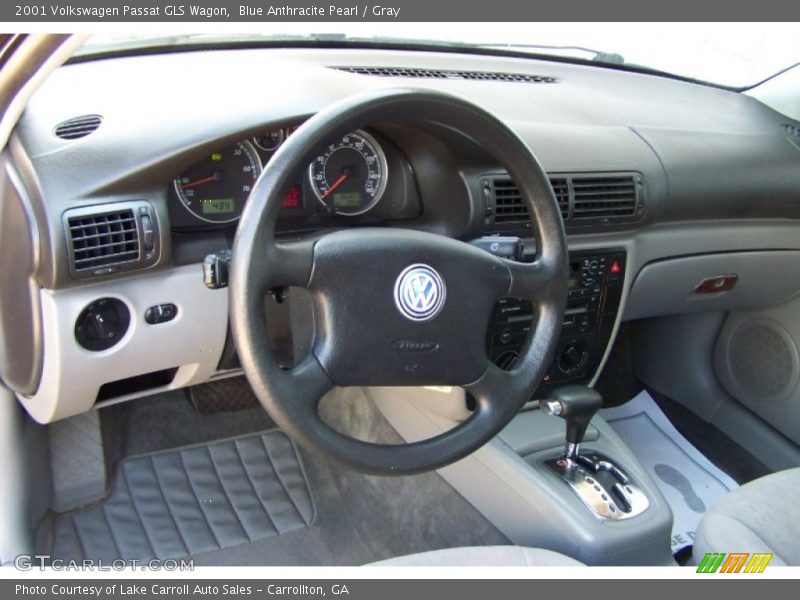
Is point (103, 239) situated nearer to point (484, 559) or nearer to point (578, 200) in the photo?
point (484, 559)

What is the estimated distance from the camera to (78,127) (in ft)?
4.40

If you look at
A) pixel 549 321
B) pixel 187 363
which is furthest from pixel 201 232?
pixel 549 321

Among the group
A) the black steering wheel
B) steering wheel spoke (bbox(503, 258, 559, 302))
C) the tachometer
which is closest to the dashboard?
the tachometer

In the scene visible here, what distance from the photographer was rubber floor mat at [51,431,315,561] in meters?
1.91

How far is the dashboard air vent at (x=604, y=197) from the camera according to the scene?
1758 millimetres

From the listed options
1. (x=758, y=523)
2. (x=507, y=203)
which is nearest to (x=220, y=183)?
(x=507, y=203)

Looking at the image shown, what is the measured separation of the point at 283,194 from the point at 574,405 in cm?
86

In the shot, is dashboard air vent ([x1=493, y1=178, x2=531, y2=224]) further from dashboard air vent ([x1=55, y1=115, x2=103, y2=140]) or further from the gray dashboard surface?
dashboard air vent ([x1=55, y1=115, x2=103, y2=140])

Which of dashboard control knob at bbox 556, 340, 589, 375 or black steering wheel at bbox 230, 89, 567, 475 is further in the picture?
dashboard control knob at bbox 556, 340, 589, 375

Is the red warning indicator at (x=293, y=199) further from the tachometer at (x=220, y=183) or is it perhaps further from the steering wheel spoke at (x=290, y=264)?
the steering wheel spoke at (x=290, y=264)

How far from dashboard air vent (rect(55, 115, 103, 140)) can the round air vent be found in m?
2.03

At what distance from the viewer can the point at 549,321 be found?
4.27 ft

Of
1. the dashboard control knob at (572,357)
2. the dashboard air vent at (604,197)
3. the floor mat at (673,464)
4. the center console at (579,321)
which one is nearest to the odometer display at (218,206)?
the center console at (579,321)

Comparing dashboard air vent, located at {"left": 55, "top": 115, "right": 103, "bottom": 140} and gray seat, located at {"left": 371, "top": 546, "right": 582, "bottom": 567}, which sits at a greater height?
dashboard air vent, located at {"left": 55, "top": 115, "right": 103, "bottom": 140}
